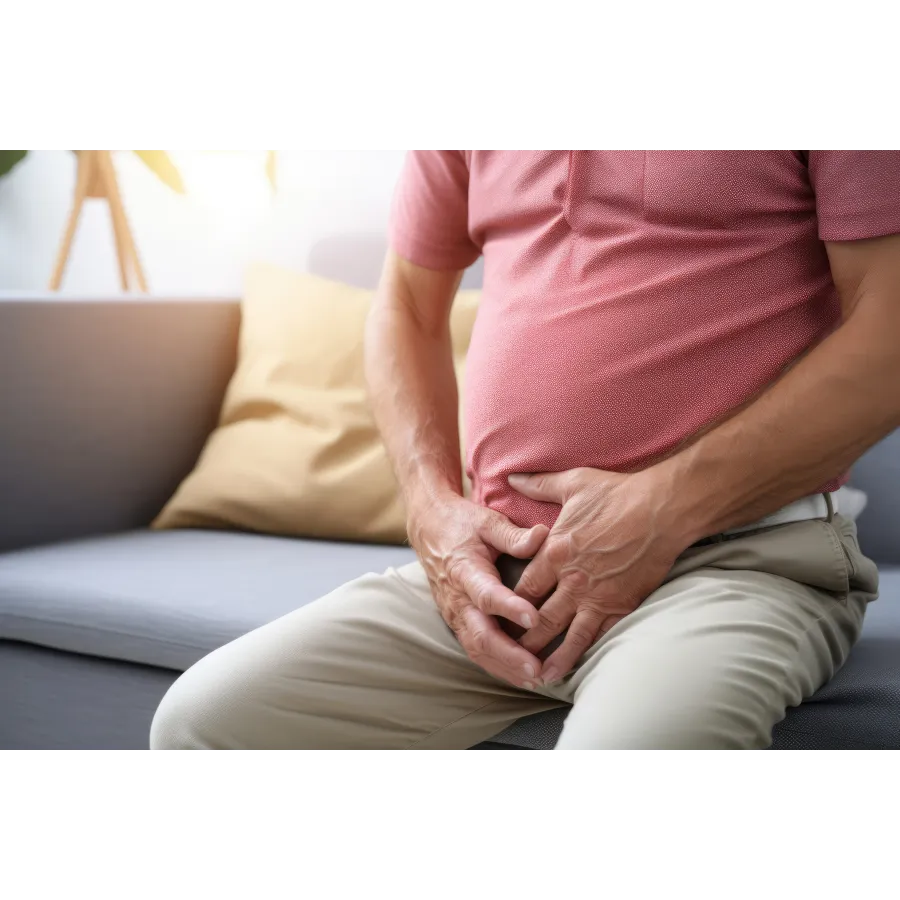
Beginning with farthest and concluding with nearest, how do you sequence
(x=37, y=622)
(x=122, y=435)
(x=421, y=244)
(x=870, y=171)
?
(x=122, y=435) → (x=37, y=622) → (x=421, y=244) → (x=870, y=171)

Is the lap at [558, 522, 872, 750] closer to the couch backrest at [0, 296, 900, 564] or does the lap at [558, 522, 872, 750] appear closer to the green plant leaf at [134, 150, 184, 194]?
the couch backrest at [0, 296, 900, 564]

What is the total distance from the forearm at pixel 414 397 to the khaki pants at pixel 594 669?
11cm

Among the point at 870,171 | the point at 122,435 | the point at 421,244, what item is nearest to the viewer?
the point at 870,171

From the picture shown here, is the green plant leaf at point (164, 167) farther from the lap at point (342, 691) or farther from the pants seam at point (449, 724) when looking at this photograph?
the pants seam at point (449, 724)

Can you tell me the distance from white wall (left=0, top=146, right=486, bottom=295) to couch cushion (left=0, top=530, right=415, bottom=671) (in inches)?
22.8

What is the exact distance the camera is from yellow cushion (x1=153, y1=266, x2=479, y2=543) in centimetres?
153

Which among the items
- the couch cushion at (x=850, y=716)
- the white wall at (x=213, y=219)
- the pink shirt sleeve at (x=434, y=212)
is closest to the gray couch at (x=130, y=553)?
the couch cushion at (x=850, y=716)

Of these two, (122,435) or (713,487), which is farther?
(122,435)

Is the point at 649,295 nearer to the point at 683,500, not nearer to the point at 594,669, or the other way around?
the point at 683,500
